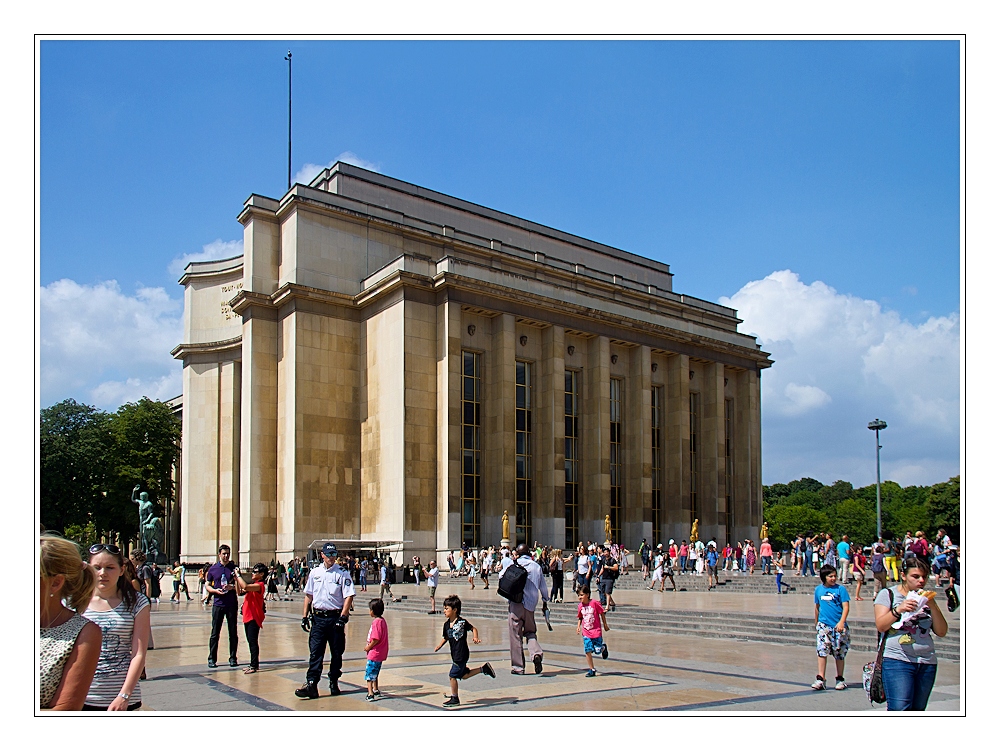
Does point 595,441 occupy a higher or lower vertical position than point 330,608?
higher

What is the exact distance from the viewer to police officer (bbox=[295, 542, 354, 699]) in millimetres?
10953

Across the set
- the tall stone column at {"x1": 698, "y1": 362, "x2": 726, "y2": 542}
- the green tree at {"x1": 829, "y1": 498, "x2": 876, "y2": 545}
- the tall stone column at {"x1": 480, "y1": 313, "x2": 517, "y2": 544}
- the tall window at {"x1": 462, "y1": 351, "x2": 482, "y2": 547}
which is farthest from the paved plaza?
the green tree at {"x1": 829, "y1": 498, "x2": 876, "y2": 545}

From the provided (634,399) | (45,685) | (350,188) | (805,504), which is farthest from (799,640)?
(805,504)

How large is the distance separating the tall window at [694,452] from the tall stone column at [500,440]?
51.3ft

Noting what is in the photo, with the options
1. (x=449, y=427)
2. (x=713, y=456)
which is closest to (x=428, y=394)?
(x=449, y=427)

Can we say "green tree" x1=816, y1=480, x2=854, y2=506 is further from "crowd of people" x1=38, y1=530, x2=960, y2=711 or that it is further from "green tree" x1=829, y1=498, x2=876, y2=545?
"crowd of people" x1=38, y1=530, x2=960, y2=711

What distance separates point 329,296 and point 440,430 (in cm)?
941

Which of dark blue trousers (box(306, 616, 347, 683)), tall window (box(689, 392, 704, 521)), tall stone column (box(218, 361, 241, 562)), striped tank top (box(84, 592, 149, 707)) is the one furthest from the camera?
tall window (box(689, 392, 704, 521))

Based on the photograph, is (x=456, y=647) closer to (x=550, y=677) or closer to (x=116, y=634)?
(x=550, y=677)

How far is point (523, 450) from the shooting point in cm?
5091

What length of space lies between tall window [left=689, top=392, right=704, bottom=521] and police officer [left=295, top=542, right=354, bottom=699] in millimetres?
49652

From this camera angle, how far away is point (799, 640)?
714 inches

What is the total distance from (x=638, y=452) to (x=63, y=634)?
170 feet
